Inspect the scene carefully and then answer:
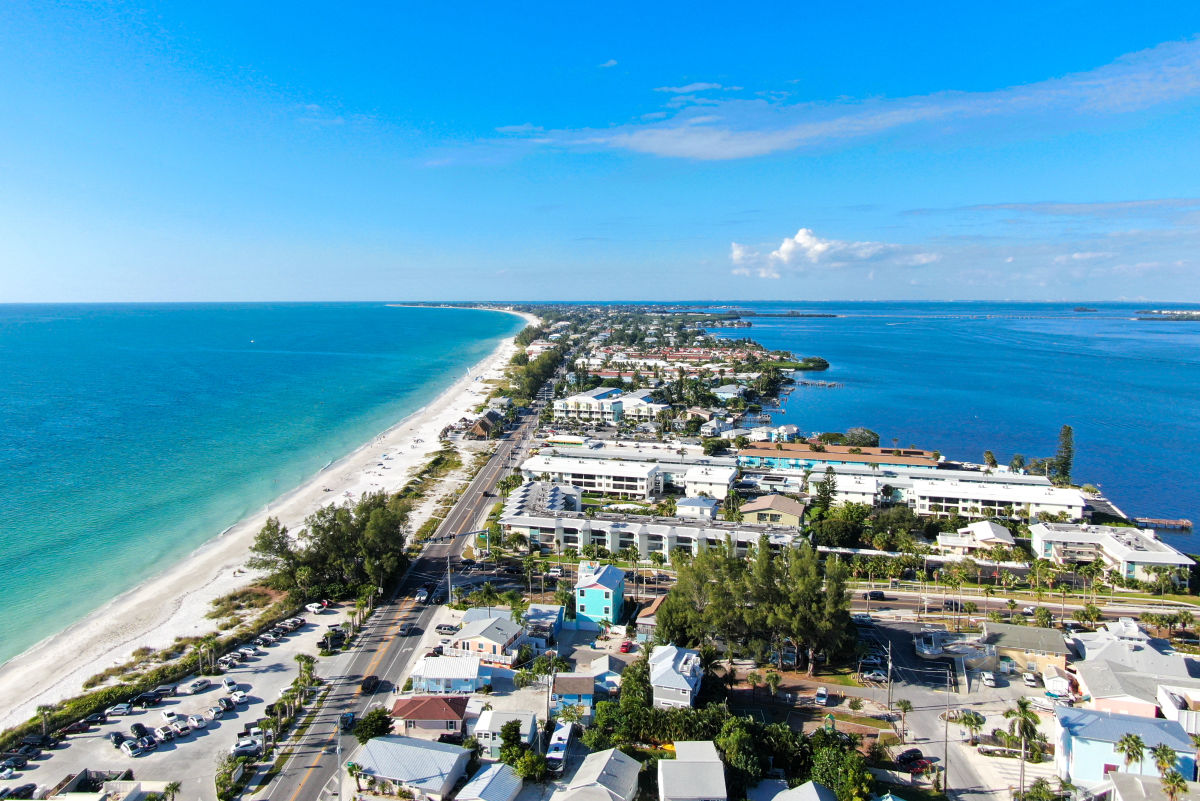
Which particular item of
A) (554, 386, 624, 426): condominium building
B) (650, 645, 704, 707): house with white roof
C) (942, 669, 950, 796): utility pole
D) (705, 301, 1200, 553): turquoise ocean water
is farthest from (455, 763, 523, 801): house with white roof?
(554, 386, 624, 426): condominium building

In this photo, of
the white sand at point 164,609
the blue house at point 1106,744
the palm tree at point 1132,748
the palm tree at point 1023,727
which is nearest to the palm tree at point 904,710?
the palm tree at point 1023,727

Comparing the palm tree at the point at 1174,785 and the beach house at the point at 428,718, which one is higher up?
the palm tree at the point at 1174,785

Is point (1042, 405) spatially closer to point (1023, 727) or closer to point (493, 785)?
point (1023, 727)

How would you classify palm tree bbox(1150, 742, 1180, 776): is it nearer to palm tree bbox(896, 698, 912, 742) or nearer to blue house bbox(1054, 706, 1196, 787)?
blue house bbox(1054, 706, 1196, 787)

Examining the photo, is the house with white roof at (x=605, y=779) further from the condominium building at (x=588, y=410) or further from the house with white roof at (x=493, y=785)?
the condominium building at (x=588, y=410)

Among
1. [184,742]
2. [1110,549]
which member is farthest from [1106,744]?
[184,742]

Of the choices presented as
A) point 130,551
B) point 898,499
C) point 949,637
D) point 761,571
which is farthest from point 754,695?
point 130,551
